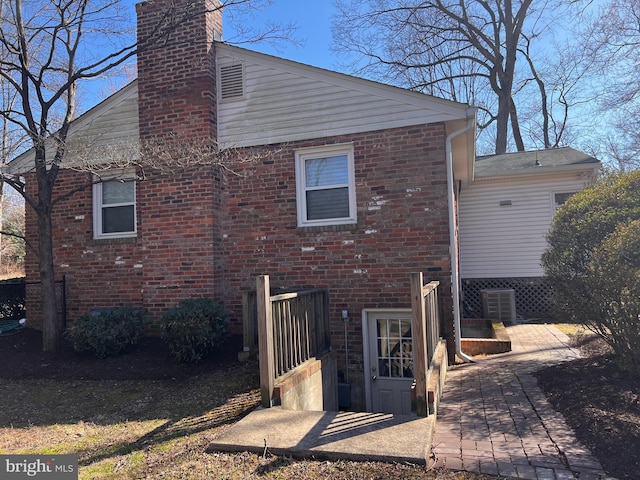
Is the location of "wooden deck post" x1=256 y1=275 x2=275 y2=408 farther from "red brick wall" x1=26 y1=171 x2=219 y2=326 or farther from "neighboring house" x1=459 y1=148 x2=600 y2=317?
"neighboring house" x1=459 y1=148 x2=600 y2=317

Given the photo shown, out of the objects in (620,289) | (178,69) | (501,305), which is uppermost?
(178,69)

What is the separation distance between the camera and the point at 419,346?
4.25m

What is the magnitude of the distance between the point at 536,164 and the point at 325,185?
25.3ft

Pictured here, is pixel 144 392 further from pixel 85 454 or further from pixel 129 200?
pixel 129 200

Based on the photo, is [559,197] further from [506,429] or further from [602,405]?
[506,429]

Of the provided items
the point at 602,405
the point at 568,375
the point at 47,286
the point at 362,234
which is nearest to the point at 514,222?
the point at 362,234

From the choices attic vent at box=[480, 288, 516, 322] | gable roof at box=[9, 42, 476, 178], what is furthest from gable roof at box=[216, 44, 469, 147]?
attic vent at box=[480, 288, 516, 322]

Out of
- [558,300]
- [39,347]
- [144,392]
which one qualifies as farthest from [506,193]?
[39,347]

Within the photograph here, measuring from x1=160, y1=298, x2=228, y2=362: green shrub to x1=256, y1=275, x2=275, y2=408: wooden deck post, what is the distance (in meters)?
2.23

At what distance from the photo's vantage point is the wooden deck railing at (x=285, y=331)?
444cm

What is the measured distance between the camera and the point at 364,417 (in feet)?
13.9

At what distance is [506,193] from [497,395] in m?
8.39

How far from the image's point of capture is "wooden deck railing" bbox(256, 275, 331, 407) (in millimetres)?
4441

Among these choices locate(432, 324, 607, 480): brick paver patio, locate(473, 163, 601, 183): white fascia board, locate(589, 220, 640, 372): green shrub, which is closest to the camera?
locate(432, 324, 607, 480): brick paver patio
